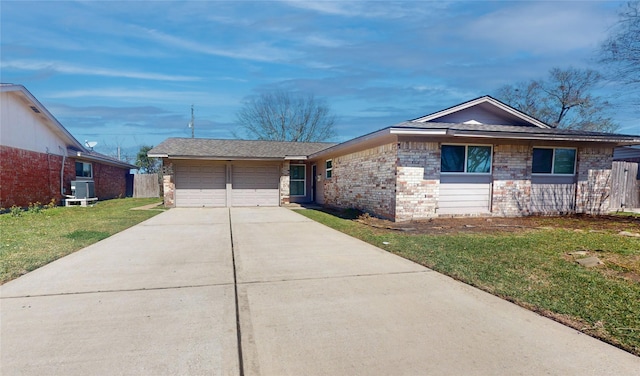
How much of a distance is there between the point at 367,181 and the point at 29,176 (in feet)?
46.3

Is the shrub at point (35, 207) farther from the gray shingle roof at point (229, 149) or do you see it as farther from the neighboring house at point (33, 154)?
the gray shingle roof at point (229, 149)

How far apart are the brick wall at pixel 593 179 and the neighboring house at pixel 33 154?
2062 centimetres

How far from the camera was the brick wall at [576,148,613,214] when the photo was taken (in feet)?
36.1

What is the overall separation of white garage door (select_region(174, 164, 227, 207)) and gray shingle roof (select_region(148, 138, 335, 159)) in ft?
2.60

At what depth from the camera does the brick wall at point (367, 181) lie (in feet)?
32.1

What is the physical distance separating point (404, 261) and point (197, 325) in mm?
3413

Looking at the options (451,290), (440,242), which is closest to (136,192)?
(440,242)

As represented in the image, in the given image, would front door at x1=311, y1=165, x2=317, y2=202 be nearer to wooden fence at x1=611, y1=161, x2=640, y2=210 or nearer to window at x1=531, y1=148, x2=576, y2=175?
window at x1=531, y1=148, x2=576, y2=175

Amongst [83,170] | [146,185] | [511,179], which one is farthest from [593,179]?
[146,185]

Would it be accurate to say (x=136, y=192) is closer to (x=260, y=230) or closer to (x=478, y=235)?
(x=260, y=230)

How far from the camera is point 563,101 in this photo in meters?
25.4

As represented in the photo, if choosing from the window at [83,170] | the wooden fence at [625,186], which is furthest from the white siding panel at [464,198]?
the window at [83,170]

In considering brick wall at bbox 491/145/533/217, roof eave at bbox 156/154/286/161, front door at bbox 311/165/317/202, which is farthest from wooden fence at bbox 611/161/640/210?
roof eave at bbox 156/154/286/161

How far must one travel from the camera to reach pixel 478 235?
23.8ft
